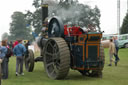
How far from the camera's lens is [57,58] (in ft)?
30.1

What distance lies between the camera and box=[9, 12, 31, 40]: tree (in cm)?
9412

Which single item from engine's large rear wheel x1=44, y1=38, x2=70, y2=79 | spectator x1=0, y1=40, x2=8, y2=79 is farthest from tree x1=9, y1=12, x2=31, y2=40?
engine's large rear wheel x1=44, y1=38, x2=70, y2=79

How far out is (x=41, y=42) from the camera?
38.5ft

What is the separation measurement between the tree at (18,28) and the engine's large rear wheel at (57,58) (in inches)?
3129

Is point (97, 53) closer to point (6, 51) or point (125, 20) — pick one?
point (6, 51)

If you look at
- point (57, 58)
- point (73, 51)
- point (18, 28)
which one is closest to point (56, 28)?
point (73, 51)

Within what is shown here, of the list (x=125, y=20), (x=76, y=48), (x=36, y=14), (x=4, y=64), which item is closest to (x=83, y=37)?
(x=76, y=48)

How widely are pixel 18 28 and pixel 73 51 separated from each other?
90.5m

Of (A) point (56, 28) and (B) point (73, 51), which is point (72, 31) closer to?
(A) point (56, 28)

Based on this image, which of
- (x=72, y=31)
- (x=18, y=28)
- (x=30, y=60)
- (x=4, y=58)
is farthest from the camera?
(x=18, y=28)

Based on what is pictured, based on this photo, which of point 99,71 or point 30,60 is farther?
point 30,60

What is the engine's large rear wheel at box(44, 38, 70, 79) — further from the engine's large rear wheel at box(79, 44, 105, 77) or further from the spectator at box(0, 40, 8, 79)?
the spectator at box(0, 40, 8, 79)

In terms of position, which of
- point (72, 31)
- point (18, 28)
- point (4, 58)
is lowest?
point (4, 58)

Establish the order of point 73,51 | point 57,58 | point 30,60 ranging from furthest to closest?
1. point 30,60
2. point 73,51
3. point 57,58
